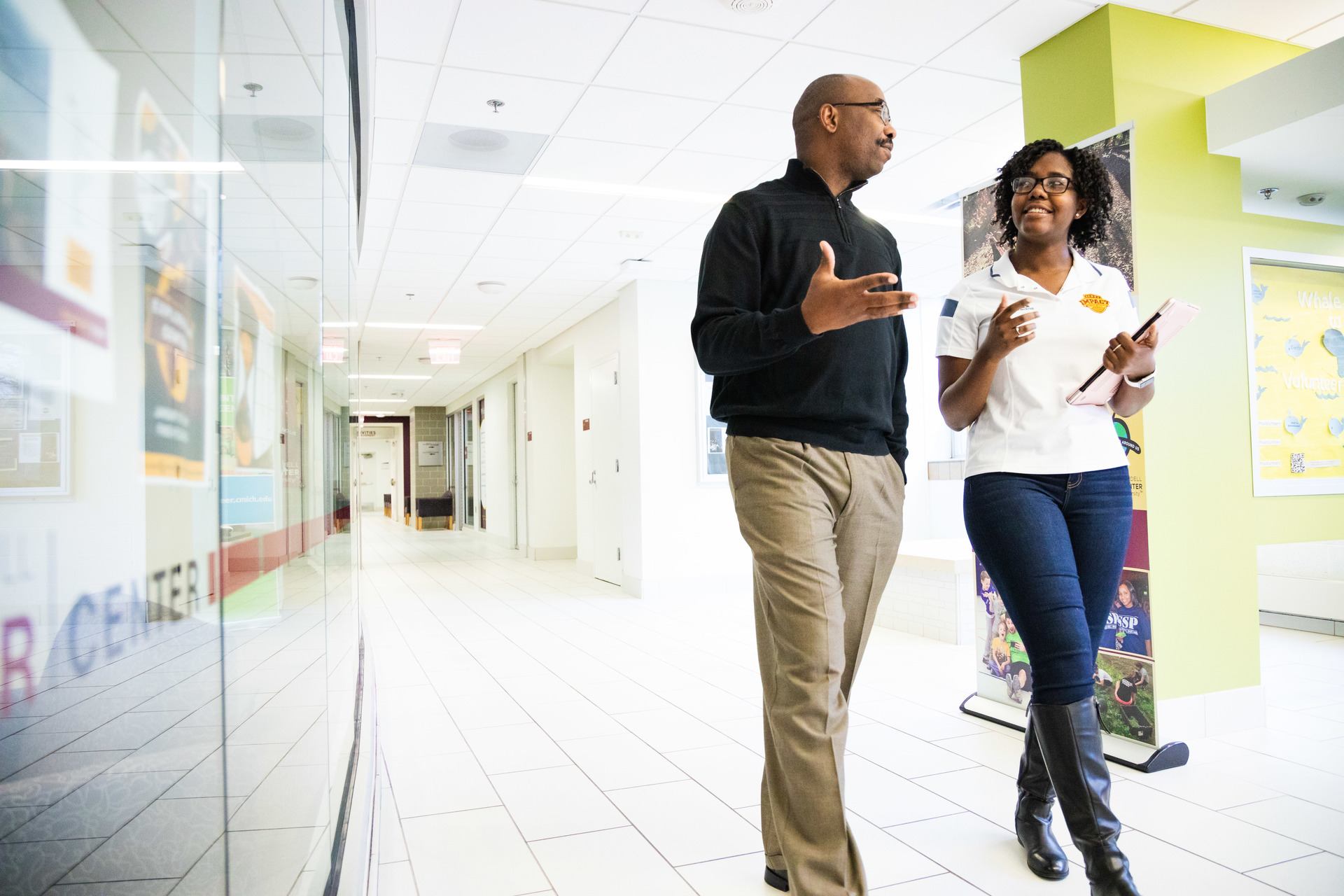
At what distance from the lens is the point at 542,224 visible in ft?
19.4

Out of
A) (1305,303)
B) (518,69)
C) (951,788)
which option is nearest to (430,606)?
(518,69)

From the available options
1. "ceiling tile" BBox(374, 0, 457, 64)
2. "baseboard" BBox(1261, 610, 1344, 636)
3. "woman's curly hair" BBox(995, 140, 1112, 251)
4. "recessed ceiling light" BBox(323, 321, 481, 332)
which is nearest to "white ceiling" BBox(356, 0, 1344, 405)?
"ceiling tile" BBox(374, 0, 457, 64)

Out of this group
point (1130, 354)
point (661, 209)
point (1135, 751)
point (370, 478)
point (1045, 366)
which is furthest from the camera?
point (370, 478)

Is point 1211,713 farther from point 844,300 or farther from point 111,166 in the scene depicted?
point 111,166

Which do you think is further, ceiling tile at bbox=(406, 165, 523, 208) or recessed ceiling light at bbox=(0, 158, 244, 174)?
ceiling tile at bbox=(406, 165, 523, 208)

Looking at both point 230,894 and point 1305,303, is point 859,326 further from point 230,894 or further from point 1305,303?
point 1305,303

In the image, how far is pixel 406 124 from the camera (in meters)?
4.27

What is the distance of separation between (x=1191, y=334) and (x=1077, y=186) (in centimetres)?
142

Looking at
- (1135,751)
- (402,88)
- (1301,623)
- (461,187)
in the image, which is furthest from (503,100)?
(1301,623)

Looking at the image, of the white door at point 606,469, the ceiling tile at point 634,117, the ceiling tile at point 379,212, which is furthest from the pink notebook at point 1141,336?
the white door at point 606,469

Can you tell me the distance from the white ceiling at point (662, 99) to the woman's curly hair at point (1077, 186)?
4.93 feet

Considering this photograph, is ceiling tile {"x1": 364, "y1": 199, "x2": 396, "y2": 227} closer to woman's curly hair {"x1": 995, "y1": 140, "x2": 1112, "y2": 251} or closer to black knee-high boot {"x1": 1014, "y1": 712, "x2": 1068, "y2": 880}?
woman's curly hair {"x1": 995, "y1": 140, "x2": 1112, "y2": 251}

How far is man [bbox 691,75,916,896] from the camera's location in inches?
57.8

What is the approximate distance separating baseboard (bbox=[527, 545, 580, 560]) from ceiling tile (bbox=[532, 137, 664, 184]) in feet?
21.8
